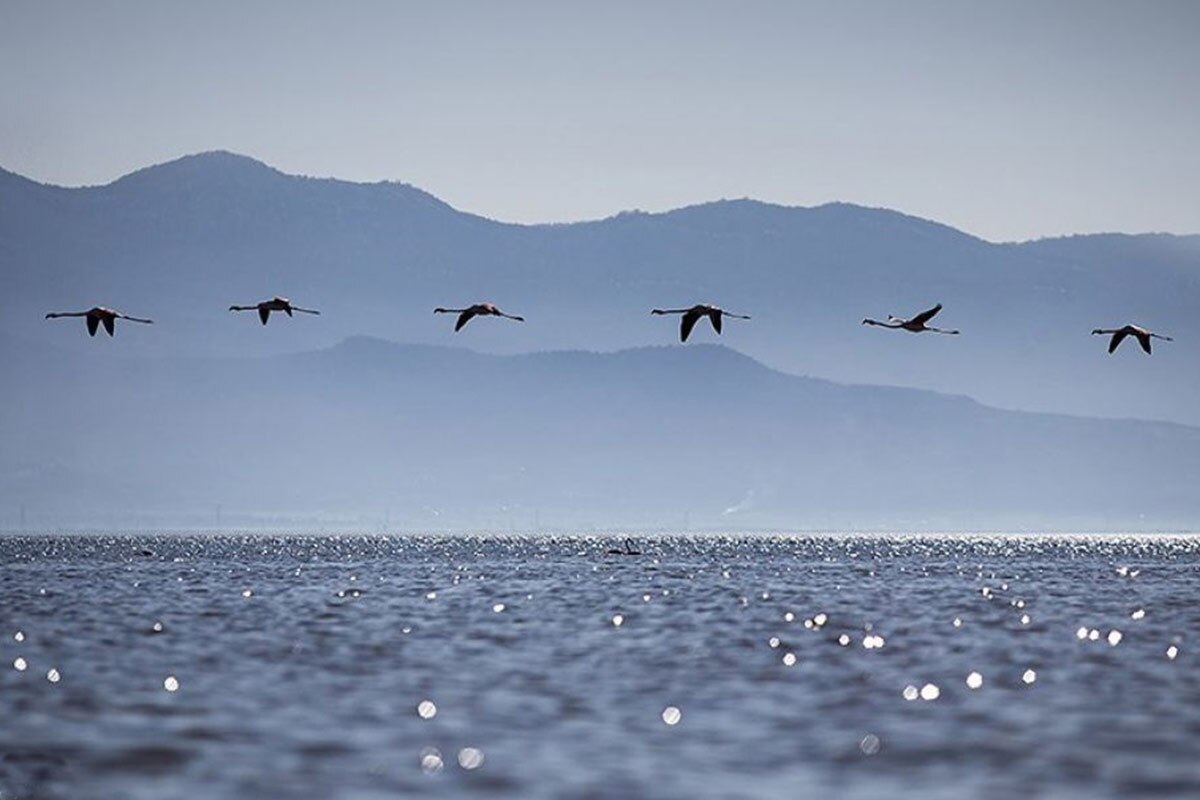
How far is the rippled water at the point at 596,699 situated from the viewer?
29609 millimetres

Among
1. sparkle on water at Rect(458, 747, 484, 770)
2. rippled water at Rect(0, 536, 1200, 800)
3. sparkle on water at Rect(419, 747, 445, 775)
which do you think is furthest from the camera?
sparkle on water at Rect(458, 747, 484, 770)

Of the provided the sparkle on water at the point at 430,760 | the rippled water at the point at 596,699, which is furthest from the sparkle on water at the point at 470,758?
the sparkle on water at the point at 430,760

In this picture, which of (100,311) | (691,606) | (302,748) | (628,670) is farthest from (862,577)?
(302,748)

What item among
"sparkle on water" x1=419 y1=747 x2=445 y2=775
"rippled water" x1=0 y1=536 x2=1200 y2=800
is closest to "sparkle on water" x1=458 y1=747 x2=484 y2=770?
"rippled water" x1=0 y1=536 x2=1200 y2=800

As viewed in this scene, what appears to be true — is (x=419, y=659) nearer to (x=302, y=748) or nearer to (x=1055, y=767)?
(x=302, y=748)

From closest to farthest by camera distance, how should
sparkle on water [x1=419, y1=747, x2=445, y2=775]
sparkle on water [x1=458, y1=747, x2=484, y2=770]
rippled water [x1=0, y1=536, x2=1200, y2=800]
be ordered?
rippled water [x1=0, y1=536, x2=1200, y2=800] → sparkle on water [x1=419, y1=747, x2=445, y2=775] → sparkle on water [x1=458, y1=747, x2=484, y2=770]

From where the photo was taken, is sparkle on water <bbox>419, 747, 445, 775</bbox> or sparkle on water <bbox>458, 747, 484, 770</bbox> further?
sparkle on water <bbox>458, 747, 484, 770</bbox>

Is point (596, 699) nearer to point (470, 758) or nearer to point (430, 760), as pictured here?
point (470, 758)

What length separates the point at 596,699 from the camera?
3816 cm

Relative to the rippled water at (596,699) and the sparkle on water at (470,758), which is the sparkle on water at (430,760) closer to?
the rippled water at (596,699)

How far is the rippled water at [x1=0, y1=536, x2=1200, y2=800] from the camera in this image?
2961cm

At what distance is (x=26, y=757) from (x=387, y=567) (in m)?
93.6

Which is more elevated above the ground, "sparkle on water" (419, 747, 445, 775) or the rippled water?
the rippled water

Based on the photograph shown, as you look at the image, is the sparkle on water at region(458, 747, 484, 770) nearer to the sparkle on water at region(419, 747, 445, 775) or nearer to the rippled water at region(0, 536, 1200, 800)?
the rippled water at region(0, 536, 1200, 800)
